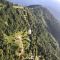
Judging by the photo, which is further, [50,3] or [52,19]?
[50,3]

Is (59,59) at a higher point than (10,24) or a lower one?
lower

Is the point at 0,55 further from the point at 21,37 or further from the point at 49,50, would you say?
the point at 49,50

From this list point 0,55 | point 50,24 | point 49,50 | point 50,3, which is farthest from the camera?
point 50,3

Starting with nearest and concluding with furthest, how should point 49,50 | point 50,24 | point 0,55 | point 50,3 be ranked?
point 0,55 < point 49,50 < point 50,24 < point 50,3

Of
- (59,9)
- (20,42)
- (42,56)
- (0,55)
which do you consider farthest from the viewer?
(59,9)

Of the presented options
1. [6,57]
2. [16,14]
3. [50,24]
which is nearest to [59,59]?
[16,14]

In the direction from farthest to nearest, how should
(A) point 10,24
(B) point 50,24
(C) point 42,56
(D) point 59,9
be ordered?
(D) point 59,9 → (B) point 50,24 → (C) point 42,56 → (A) point 10,24

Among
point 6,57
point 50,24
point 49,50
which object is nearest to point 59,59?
point 49,50

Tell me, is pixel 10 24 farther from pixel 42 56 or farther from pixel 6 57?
pixel 6 57

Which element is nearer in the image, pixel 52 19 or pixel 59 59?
pixel 59 59

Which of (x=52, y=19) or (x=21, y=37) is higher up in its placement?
(x=21, y=37)
